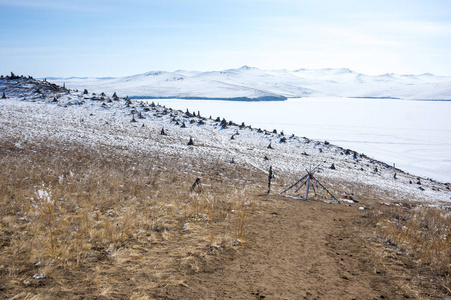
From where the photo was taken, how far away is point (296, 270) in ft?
21.1

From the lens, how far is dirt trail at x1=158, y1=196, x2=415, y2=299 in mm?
5477

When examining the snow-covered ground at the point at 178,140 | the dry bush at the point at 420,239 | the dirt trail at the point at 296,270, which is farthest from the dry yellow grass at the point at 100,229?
the snow-covered ground at the point at 178,140

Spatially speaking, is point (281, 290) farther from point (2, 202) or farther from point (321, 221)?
point (2, 202)

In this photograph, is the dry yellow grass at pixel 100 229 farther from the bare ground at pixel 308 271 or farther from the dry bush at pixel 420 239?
the dry bush at pixel 420 239

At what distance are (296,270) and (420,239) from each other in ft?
16.4

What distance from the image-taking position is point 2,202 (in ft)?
27.1

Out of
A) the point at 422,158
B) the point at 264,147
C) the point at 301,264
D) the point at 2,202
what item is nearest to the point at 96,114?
the point at 264,147

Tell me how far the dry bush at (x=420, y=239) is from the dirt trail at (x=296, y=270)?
937 mm

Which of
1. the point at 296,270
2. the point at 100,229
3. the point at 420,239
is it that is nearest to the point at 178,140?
the point at 100,229

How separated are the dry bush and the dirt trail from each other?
36.9 inches

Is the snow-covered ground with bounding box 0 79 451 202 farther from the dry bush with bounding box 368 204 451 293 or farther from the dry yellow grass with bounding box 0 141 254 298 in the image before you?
the dry bush with bounding box 368 204 451 293

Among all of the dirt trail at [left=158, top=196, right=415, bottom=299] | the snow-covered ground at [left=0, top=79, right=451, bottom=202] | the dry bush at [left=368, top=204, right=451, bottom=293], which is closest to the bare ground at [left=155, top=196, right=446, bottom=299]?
the dirt trail at [left=158, top=196, right=415, bottom=299]

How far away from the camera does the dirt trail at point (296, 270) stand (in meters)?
5.48

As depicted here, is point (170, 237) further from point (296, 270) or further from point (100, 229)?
point (296, 270)
